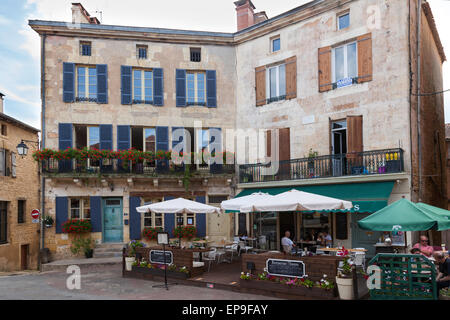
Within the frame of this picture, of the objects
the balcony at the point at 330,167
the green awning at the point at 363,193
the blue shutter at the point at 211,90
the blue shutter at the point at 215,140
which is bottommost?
the green awning at the point at 363,193

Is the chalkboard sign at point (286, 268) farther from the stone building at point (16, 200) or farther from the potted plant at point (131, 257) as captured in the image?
the stone building at point (16, 200)

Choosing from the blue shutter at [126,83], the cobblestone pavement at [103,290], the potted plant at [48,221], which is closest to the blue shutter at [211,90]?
the blue shutter at [126,83]

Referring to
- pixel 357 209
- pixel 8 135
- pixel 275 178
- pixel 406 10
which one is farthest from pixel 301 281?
pixel 8 135

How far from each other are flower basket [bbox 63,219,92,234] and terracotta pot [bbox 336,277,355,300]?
35.0 ft

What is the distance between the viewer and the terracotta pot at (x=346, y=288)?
314 inches

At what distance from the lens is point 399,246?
12.1 m

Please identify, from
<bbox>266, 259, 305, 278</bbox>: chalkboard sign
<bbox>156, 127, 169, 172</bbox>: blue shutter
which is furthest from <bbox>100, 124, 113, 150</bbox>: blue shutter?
<bbox>266, 259, 305, 278</bbox>: chalkboard sign

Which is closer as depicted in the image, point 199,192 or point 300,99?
point 300,99

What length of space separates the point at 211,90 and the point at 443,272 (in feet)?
38.4

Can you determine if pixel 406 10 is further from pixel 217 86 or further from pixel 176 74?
pixel 176 74

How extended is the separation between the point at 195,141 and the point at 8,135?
9.28m

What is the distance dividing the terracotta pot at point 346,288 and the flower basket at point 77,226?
10676 mm

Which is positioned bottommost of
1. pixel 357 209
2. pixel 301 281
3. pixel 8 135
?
pixel 301 281

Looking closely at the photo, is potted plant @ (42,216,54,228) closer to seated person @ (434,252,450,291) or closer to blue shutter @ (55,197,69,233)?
blue shutter @ (55,197,69,233)
